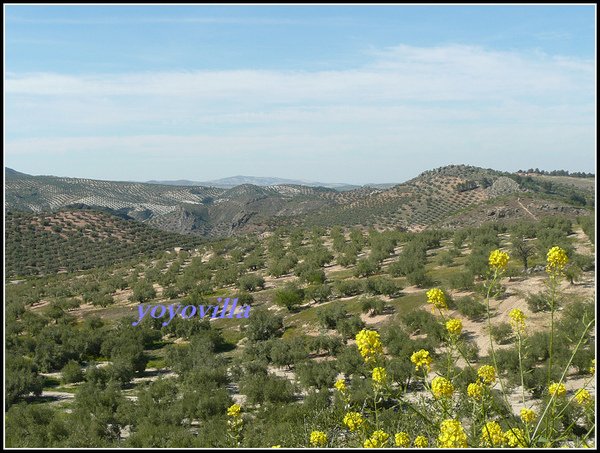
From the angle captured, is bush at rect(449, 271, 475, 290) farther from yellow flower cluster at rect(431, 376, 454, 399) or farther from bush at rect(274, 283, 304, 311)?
yellow flower cluster at rect(431, 376, 454, 399)

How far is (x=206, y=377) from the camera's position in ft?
59.9

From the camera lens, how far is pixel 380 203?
91562mm

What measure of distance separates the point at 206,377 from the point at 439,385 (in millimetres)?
15513

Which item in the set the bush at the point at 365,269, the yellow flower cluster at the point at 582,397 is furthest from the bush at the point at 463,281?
the yellow flower cluster at the point at 582,397

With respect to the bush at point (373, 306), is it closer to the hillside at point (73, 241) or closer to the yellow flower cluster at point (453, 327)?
the yellow flower cluster at point (453, 327)

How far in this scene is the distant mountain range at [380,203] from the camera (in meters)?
67.6

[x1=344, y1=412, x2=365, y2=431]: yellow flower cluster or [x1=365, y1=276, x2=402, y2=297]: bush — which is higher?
[x1=344, y1=412, x2=365, y2=431]: yellow flower cluster

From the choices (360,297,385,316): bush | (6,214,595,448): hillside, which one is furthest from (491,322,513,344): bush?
(360,297,385,316): bush

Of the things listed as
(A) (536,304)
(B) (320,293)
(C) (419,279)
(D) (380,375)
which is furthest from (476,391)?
(B) (320,293)

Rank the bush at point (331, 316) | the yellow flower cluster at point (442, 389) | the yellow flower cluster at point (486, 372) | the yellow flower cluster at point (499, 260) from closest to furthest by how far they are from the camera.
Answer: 1. the yellow flower cluster at point (442, 389)
2. the yellow flower cluster at point (499, 260)
3. the yellow flower cluster at point (486, 372)
4. the bush at point (331, 316)

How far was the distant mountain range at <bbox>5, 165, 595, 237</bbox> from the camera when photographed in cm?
6762

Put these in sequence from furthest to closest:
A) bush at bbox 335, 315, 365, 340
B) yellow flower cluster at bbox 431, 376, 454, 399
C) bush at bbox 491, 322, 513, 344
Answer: bush at bbox 335, 315, 365, 340
bush at bbox 491, 322, 513, 344
yellow flower cluster at bbox 431, 376, 454, 399

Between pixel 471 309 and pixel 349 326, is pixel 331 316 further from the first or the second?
pixel 471 309

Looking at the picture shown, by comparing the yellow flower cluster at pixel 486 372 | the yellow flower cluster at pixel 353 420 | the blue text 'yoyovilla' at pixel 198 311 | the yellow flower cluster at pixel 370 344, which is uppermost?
the yellow flower cluster at pixel 370 344
